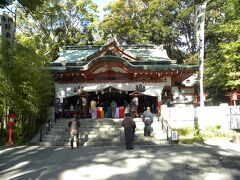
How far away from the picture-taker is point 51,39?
34.6 m

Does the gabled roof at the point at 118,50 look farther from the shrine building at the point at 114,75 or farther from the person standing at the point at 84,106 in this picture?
the person standing at the point at 84,106

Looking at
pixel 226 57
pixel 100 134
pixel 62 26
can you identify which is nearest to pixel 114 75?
pixel 100 134

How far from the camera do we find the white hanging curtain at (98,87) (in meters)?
20.2

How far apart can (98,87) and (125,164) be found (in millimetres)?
10882

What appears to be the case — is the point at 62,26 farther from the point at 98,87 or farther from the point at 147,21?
the point at 98,87

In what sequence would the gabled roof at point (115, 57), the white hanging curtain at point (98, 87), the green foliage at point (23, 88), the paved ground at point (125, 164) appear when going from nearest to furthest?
the paved ground at point (125, 164) < the green foliage at point (23, 88) < the gabled roof at point (115, 57) < the white hanging curtain at point (98, 87)

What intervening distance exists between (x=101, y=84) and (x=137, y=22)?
62.5 feet

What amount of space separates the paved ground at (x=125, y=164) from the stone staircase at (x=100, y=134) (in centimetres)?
223

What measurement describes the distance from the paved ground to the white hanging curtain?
293 inches

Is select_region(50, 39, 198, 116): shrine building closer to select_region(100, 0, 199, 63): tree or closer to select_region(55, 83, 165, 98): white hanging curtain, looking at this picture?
select_region(55, 83, 165, 98): white hanging curtain

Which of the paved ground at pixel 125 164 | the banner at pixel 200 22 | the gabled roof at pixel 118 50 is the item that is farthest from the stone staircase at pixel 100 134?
the gabled roof at pixel 118 50

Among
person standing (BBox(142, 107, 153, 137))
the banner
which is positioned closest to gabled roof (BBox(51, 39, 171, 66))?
Result: the banner

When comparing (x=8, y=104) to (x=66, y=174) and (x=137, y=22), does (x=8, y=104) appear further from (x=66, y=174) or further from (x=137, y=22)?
(x=137, y=22)

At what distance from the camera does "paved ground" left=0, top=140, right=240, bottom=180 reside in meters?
8.46
